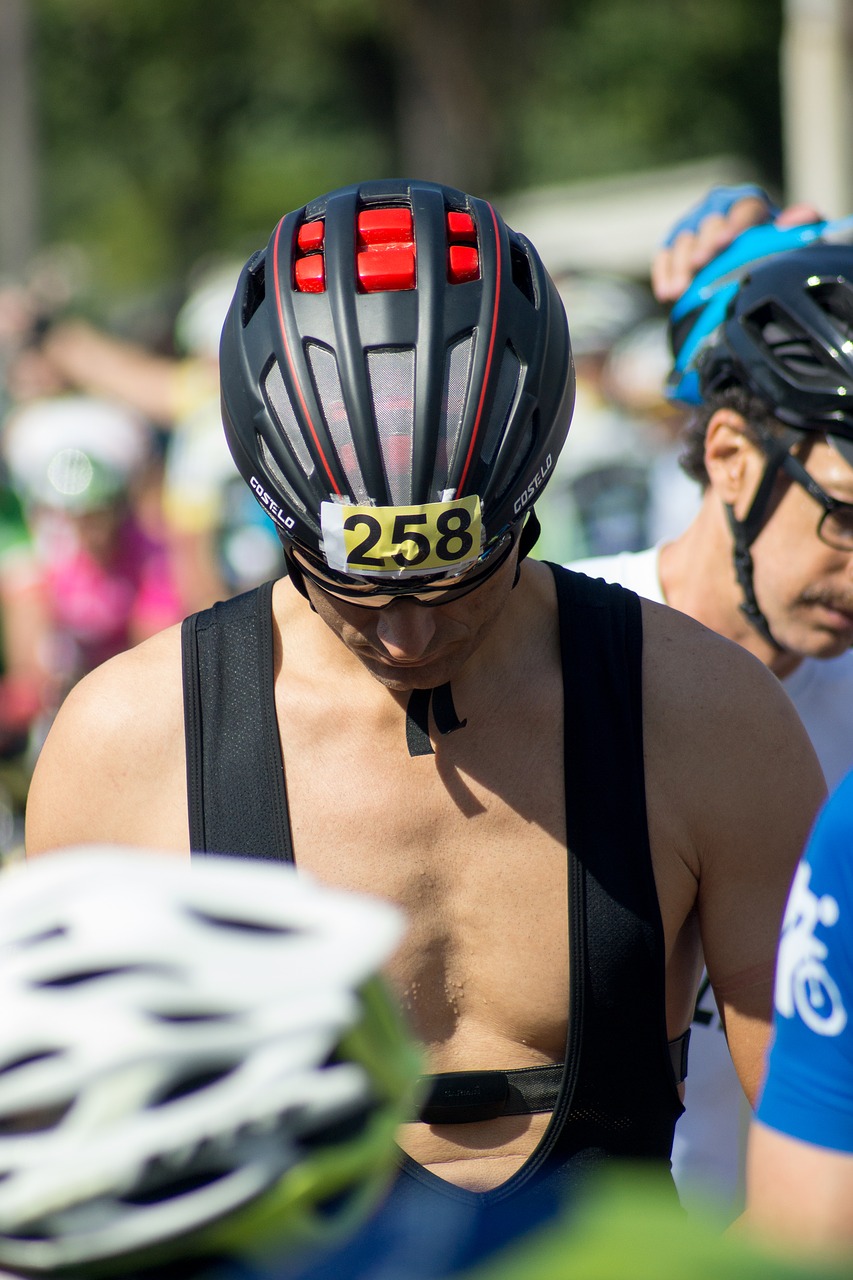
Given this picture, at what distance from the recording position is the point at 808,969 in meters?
2.06

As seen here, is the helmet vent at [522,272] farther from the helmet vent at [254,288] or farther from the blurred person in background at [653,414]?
the blurred person in background at [653,414]

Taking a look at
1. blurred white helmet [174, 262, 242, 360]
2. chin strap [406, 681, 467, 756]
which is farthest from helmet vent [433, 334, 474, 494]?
blurred white helmet [174, 262, 242, 360]

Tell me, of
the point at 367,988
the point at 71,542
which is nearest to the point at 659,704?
the point at 367,988

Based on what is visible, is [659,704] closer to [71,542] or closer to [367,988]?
[367,988]

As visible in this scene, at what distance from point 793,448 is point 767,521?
0.17 metres

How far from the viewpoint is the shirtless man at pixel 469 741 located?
2.63m

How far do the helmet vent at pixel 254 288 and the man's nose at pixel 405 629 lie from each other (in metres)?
0.64

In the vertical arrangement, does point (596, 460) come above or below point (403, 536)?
below

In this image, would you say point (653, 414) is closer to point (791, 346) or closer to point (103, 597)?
point (103, 597)

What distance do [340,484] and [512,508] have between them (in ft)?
0.97

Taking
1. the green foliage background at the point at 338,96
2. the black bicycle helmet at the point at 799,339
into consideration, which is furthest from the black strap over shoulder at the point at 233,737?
the green foliage background at the point at 338,96

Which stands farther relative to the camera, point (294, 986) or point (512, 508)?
point (512, 508)

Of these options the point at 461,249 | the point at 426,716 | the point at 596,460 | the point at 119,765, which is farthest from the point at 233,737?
the point at 596,460

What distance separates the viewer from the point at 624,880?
106 inches
